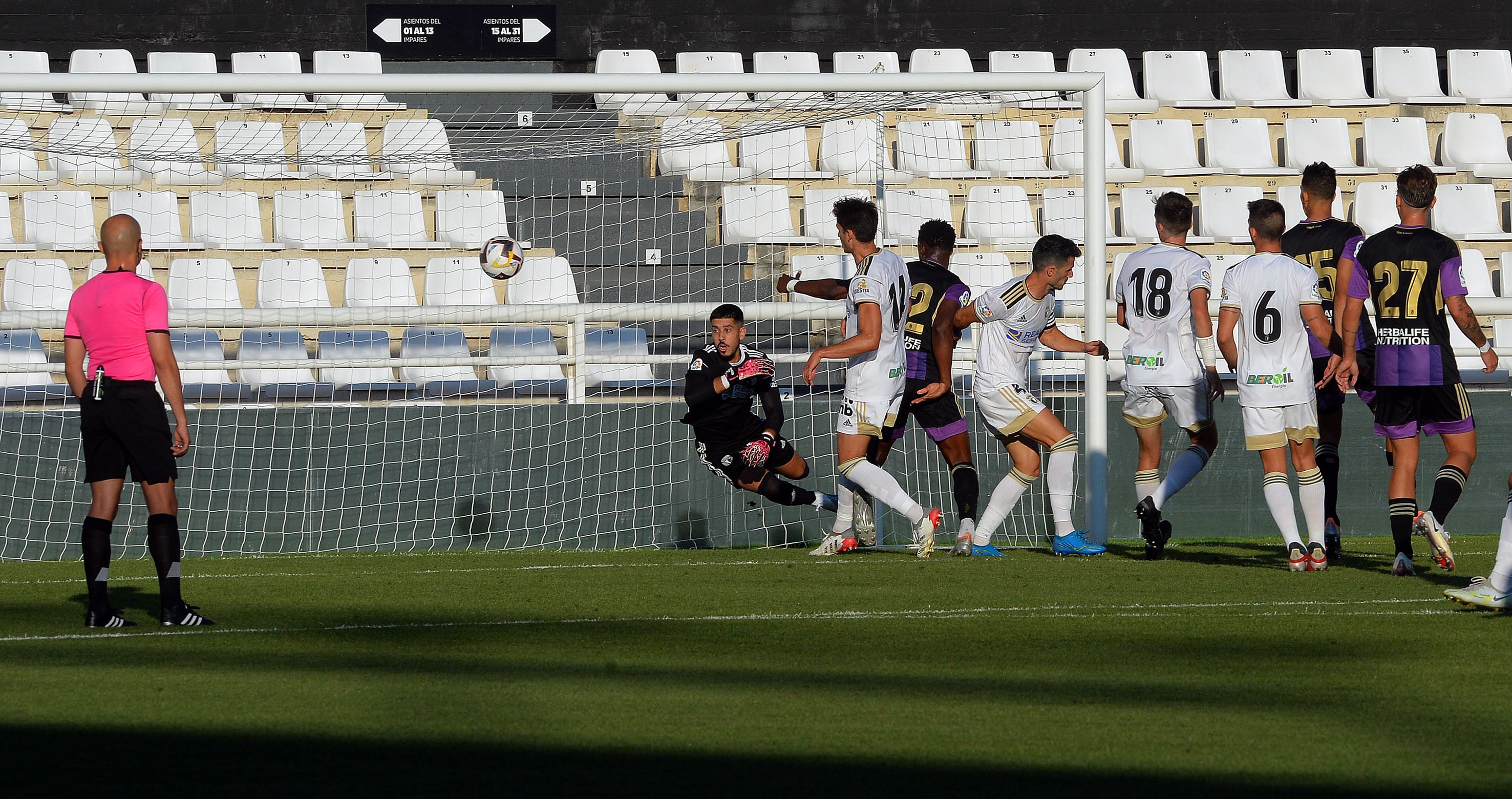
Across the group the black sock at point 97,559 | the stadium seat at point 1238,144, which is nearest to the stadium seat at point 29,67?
the black sock at point 97,559

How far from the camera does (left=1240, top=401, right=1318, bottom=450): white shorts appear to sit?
25.6 ft

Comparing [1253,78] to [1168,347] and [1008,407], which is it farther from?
[1008,407]

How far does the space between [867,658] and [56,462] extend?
6.80 meters

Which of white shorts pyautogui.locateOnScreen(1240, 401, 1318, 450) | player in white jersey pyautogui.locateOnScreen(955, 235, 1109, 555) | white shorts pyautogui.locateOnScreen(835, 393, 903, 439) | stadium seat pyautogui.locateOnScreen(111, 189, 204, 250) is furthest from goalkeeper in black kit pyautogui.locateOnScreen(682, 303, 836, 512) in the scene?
stadium seat pyautogui.locateOnScreen(111, 189, 204, 250)

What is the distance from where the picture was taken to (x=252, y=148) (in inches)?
527

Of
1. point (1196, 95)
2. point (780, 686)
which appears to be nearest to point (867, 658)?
point (780, 686)

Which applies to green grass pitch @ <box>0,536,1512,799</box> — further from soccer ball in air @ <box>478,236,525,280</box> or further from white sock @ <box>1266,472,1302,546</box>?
soccer ball in air @ <box>478,236,525,280</box>

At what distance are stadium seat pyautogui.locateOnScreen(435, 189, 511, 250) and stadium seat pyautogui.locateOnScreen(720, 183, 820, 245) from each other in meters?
1.71

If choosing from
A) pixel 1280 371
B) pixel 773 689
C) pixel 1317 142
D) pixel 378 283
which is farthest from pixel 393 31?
pixel 773 689

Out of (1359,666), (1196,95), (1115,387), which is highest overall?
(1196,95)

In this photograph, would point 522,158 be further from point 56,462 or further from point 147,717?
point 147,717

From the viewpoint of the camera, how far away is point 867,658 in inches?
205

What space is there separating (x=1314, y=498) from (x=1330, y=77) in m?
9.92

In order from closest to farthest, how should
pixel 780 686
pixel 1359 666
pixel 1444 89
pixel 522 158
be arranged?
pixel 780 686 < pixel 1359 666 < pixel 522 158 < pixel 1444 89
